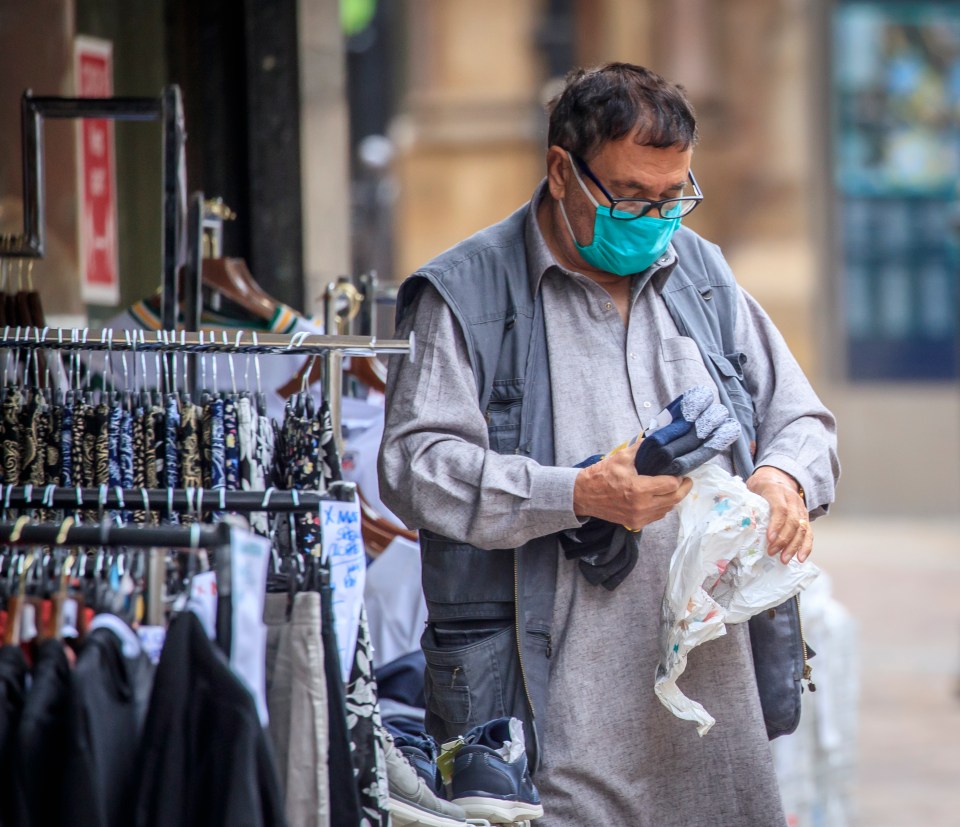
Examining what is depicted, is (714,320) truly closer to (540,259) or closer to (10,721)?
(540,259)

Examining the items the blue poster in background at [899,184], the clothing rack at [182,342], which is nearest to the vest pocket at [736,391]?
the clothing rack at [182,342]

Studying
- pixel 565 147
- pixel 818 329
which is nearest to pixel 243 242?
pixel 565 147

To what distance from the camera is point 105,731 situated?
1.99 m

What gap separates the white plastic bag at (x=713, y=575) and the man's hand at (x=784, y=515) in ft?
0.06

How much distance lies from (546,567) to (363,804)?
2.14 ft

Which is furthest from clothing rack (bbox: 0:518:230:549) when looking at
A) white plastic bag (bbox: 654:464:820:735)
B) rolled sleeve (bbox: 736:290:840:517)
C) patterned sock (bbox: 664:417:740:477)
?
rolled sleeve (bbox: 736:290:840:517)

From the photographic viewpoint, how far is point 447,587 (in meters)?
2.86

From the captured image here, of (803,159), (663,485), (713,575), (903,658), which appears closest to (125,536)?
(663,485)

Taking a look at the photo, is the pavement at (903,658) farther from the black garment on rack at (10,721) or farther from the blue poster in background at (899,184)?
the black garment on rack at (10,721)

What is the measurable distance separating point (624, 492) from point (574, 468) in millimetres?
127

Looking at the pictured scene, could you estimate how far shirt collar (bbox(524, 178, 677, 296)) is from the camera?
2.95 m

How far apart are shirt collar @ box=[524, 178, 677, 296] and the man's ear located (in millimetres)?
61

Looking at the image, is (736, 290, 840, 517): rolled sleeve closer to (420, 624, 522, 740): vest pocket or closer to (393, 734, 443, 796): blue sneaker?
(420, 624, 522, 740): vest pocket

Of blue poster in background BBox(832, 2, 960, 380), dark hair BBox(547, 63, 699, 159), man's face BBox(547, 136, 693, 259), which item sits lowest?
man's face BBox(547, 136, 693, 259)
